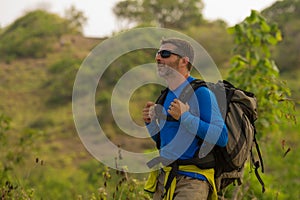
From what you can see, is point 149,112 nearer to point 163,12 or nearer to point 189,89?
point 189,89

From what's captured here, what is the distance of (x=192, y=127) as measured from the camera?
8.35 feet

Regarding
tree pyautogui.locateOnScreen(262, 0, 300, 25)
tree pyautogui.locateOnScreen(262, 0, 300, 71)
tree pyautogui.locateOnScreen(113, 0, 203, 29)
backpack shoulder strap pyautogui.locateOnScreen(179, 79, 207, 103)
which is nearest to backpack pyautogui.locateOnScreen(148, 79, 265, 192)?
backpack shoulder strap pyautogui.locateOnScreen(179, 79, 207, 103)

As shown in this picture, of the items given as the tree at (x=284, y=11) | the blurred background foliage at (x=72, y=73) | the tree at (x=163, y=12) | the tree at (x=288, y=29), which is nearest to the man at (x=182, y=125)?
the blurred background foliage at (x=72, y=73)

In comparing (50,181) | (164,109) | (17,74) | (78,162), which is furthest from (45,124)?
(164,109)

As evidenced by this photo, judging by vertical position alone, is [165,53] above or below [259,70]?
below

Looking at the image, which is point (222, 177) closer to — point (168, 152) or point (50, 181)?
point (168, 152)

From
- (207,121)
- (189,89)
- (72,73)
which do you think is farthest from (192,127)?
(72,73)

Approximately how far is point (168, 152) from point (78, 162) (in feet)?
69.9

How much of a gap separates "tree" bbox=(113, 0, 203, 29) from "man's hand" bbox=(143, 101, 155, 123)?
117ft

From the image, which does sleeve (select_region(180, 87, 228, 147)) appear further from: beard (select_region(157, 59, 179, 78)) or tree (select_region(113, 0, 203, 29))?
tree (select_region(113, 0, 203, 29))

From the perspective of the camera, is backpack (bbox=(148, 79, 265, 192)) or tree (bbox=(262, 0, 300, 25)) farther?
tree (bbox=(262, 0, 300, 25))

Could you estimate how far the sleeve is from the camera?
2523 millimetres

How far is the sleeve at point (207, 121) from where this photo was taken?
2.52 m

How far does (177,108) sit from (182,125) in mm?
114
